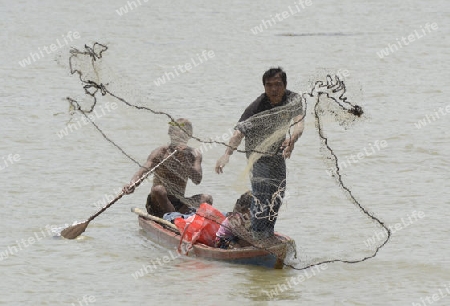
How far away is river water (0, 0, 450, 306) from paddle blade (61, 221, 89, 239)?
0.11m

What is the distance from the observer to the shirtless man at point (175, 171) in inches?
377

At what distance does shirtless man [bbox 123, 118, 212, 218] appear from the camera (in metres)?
9.59

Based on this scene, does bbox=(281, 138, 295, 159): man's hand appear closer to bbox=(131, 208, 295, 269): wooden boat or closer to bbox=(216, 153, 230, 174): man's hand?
bbox=(216, 153, 230, 174): man's hand

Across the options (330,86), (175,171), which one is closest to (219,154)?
(175,171)

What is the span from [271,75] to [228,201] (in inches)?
128

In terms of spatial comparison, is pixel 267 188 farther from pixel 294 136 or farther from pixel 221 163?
pixel 294 136

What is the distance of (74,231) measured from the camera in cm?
1043

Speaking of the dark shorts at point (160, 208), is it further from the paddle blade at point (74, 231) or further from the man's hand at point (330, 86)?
the man's hand at point (330, 86)

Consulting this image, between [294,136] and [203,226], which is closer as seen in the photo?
[294,136]

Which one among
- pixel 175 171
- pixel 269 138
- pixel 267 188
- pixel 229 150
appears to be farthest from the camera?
pixel 175 171

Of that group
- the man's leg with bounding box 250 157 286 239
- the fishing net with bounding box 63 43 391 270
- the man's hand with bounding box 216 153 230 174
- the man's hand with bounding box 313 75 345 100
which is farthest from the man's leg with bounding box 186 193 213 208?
the man's hand with bounding box 313 75 345 100

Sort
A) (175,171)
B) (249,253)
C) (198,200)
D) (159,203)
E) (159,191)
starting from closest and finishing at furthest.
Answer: (249,253)
(175,171)
(198,200)
(159,191)
(159,203)

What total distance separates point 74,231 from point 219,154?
1778mm

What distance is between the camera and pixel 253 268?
30.8ft
